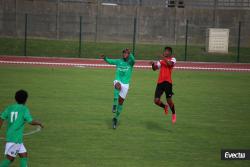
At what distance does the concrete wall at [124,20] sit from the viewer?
4859cm

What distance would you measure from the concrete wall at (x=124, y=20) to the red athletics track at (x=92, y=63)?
294 inches

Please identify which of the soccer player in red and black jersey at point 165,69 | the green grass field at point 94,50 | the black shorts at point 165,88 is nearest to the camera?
the soccer player in red and black jersey at point 165,69

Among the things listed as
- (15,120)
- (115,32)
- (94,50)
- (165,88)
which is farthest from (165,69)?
(115,32)

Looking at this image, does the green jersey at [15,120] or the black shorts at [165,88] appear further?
the black shorts at [165,88]

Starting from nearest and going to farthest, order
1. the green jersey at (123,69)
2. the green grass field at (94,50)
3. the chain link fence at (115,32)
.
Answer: the green jersey at (123,69)
the green grass field at (94,50)
the chain link fence at (115,32)

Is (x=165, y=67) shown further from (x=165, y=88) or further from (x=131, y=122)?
(x=131, y=122)

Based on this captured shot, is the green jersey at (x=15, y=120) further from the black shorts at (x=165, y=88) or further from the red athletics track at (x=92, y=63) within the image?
the red athletics track at (x=92, y=63)

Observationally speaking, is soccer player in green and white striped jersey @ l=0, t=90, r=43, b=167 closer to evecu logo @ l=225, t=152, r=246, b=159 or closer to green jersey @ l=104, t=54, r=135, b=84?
evecu logo @ l=225, t=152, r=246, b=159

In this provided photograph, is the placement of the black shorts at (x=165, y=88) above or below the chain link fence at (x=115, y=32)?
below

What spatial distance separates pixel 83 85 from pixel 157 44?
868 inches

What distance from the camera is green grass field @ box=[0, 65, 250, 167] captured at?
1402 centimetres

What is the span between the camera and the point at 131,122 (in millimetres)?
18594

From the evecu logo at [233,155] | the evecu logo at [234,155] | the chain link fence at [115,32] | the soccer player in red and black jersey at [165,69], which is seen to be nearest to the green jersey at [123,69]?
the soccer player in red and black jersey at [165,69]

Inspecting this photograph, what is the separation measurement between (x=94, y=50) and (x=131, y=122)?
87.7ft
